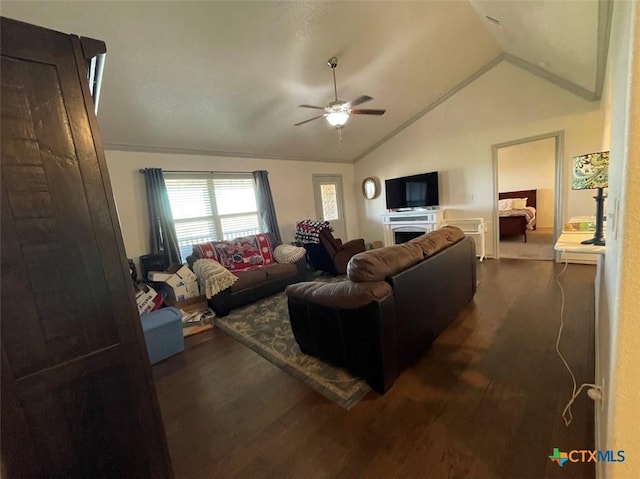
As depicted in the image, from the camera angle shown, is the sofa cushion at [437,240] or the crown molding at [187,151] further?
the crown molding at [187,151]

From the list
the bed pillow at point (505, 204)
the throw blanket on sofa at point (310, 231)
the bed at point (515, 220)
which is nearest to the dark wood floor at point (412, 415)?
the throw blanket on sofa at point (310, 231)

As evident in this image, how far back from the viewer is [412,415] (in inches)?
63.6

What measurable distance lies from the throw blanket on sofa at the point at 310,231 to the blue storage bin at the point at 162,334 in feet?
7.96

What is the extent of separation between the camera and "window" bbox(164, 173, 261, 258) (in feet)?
13.7

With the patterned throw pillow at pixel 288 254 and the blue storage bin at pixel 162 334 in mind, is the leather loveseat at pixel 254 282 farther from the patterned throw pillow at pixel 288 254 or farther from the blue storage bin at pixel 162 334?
the blue storage bin at pixel 162 334

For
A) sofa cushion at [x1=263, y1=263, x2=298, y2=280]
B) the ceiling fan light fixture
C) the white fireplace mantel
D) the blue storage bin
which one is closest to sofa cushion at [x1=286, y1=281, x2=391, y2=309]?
the blue storage bin

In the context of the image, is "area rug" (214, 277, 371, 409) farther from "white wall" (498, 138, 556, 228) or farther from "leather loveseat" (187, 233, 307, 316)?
"white wall" (498, 138, 556, 228)

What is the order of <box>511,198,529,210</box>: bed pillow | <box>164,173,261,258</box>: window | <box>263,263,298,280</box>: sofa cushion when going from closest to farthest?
<box>263,263,298,280</box>: sofa cushion → <box>164,173,261,258</box>: window → <box>511,198,529,210</box>: bed pillow

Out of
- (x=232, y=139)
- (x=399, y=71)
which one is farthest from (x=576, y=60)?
(x=232, y=139)

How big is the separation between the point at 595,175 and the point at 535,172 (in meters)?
6.79

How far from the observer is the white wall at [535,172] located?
272 inches

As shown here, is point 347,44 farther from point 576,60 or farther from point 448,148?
point 448,148

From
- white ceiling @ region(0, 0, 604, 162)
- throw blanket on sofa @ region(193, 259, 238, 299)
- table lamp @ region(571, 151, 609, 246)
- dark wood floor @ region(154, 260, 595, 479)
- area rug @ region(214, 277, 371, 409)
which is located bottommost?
dark wood floor @ region(154, 260, 595, 479)

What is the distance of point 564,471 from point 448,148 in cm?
513
